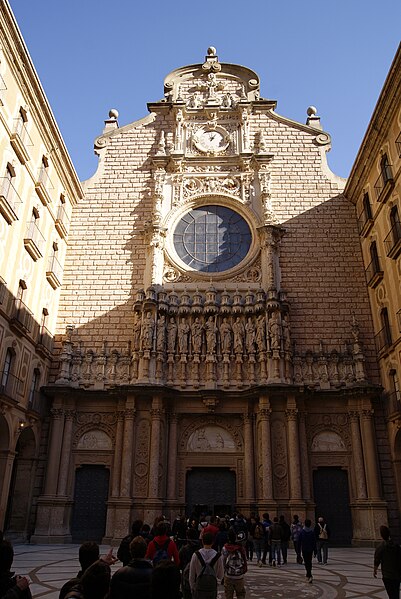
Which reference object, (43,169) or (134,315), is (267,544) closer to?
(134,315)

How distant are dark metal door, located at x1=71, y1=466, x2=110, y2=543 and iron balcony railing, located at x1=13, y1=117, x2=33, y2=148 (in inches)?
511

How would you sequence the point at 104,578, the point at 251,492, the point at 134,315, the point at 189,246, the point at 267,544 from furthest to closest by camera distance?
the point at 189,246
the point at 134,315
the point at 251,492
the point at 267,544
the point at 104,578

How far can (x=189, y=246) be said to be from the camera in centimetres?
2444

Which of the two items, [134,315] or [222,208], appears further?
[222,208]

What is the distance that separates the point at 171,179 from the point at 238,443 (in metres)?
13.1

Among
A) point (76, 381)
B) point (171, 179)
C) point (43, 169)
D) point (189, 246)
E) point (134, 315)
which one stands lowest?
point (76, 381)

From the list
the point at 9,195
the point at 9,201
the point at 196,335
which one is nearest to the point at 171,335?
the point at 196,335

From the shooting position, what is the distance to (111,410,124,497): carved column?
1948cm

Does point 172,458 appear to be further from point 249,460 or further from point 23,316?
point 23,316

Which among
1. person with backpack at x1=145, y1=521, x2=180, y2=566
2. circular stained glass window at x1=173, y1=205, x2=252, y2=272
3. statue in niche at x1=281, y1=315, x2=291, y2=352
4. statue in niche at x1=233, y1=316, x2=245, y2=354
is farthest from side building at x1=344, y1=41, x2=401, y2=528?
person with backpack at x1=145, y1=521, x2=180, y2=566

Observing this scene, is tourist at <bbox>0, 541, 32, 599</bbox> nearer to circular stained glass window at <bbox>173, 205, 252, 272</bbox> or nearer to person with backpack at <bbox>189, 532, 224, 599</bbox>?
person with backpack at <bbox>189, 532, 224, 599</bbox>

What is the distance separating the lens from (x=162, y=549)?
6.23m

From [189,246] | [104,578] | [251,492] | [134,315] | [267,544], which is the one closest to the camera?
[104,578]

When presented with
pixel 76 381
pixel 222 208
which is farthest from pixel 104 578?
pixel 222 208
